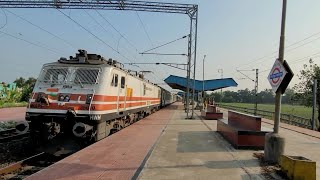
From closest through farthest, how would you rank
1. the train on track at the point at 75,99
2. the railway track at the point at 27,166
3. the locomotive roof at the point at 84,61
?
the railway track at the point at 27,166 → the train on track at the point at 75,99 → the locomotive roof at the point at 84,61

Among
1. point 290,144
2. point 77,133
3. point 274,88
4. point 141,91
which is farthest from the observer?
point 141,91

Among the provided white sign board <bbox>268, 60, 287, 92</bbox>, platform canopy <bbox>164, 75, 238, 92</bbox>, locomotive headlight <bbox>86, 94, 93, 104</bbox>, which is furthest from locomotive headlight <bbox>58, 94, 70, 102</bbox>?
platform canopy <bbox>164, 75, 238, 92</bbox>

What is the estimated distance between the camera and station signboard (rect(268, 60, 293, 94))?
33.6 ft

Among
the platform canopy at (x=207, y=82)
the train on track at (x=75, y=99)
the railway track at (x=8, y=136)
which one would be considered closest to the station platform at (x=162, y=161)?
the train on track at (x=75, y=99)

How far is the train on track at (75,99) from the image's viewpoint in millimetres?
12883

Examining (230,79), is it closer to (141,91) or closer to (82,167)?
(141,91)

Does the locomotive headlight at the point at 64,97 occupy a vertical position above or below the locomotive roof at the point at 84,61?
below

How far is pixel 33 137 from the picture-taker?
1285 centimetres

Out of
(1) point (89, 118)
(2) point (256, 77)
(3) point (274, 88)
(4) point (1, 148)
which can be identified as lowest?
(4) point (1, 148)

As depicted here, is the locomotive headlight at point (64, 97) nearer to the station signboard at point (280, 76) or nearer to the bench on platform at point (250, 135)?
the bench on platform at point (250, 135)

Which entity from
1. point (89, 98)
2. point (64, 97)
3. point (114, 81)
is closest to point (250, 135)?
point (89, 98)

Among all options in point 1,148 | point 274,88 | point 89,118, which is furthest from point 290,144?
point 1,148

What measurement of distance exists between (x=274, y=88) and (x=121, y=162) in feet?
15.0

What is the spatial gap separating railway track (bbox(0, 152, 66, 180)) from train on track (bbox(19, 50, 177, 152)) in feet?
1.89
